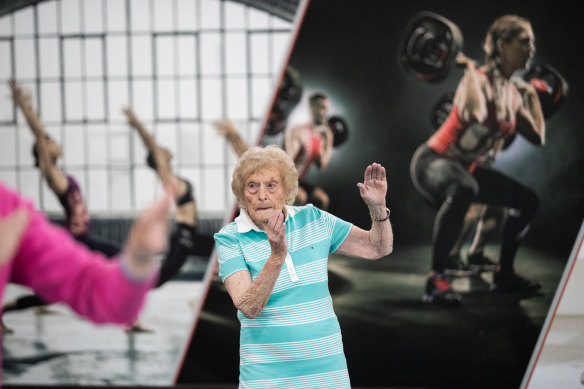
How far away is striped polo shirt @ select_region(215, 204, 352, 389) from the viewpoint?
4.78 feet

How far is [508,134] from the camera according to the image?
137 inches

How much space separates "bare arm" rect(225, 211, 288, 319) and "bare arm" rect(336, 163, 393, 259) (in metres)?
0.31

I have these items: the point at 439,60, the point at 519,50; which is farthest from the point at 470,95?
the point at 519,50

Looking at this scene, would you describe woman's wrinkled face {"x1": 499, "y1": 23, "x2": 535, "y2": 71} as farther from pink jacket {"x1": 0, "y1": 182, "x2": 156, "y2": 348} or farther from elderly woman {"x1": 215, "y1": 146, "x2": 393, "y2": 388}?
pink jacket {"x1": 0, "y1": 182, "x2": 156, "y2": 348}

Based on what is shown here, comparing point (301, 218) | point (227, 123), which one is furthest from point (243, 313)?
point (227, 123)

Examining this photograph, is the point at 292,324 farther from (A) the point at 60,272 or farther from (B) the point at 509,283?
(B) the point at 509,283

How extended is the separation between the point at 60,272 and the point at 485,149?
10.2 feet

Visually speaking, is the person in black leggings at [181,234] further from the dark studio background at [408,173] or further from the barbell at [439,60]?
the barbell at [439,60]

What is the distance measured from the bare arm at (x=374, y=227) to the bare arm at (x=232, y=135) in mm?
2049

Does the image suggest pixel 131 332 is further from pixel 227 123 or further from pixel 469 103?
pixel 469 103

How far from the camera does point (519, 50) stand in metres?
3.46

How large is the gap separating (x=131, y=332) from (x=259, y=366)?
2385mm

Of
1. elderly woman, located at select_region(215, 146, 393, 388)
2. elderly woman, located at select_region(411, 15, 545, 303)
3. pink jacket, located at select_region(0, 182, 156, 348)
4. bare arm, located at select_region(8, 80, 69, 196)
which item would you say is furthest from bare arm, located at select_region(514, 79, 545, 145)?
pink jacket, located at select_region(0, 182, 156, 348)

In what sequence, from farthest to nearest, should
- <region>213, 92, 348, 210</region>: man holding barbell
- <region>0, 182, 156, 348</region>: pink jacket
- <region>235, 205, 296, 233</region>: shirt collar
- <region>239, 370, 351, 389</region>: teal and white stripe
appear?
<region>213, 92, 348, 210</region>: man holding barbell
<region>235, 205, 296, 233</region>: shirt collar
<region>239, 370, 351, 389</region>: teal and white stripe
<region>0, 182, 156, 348</region>: pink jacket
